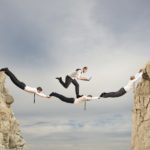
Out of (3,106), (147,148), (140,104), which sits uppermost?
(3,106)

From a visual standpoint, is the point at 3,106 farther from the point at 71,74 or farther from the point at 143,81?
the point at 71,74

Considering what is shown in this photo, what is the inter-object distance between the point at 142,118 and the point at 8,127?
362 feet

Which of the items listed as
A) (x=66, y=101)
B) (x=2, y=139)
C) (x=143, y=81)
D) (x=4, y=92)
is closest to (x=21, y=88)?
(x=66, y=101)

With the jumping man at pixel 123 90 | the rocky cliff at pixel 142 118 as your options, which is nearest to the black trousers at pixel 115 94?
the jumping man at pixel 123 90

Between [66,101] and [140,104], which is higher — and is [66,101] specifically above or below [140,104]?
below

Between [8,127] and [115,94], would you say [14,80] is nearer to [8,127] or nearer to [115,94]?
[115,94]

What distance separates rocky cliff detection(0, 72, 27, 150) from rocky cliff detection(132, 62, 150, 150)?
324 feet

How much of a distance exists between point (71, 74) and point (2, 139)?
14800cm

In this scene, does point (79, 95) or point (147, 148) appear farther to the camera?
point (147, 148)

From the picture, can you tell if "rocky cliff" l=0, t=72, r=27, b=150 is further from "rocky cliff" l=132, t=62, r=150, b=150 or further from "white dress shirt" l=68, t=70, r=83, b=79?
"white dress shirt" l=68, t=70, r=83, b=79

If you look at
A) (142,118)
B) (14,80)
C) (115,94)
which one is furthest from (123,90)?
(142,118)

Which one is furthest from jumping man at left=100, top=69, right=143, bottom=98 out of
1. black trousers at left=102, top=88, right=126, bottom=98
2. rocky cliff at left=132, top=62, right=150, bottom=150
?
rocky cliff at left=132, top=62, right=150, bottom=150

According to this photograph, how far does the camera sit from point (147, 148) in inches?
2783

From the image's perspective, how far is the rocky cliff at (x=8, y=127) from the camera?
174m
